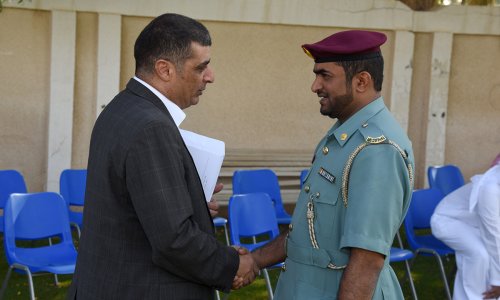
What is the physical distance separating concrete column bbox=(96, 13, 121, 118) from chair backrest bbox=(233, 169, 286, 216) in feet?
7.73

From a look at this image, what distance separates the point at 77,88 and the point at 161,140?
6.92 meters

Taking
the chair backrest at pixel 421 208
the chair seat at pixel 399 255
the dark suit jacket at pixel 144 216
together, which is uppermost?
the dark suit jacket at pixel 144 216

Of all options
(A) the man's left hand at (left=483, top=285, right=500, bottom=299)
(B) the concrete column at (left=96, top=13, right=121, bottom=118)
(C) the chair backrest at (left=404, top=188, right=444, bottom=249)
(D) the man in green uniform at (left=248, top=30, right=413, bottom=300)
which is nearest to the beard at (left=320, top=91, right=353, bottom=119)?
(D) the man in green uniform at (left=248, top=30, right=413, bottom=300)

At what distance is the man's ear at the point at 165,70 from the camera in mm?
2814

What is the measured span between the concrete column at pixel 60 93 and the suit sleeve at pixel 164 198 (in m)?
6.71

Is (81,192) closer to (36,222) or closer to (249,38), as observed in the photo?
(36,222)

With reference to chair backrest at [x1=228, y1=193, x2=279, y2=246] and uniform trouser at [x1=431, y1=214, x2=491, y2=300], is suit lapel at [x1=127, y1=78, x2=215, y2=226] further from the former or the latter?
uniform trouser at [x1=431, y1=214, x2=491, y2=300]

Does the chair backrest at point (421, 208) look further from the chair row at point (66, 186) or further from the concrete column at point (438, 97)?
the concrete column at point (438, 97)

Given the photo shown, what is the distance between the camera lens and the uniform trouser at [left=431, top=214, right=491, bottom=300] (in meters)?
5.87

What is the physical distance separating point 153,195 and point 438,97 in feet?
28.2

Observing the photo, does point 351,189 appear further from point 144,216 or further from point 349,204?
point 144,216

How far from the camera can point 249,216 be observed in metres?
6.29

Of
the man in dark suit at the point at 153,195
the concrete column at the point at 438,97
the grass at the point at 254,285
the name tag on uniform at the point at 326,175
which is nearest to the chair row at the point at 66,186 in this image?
the grass at the point at 254,285

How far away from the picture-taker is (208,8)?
9.64 meters
